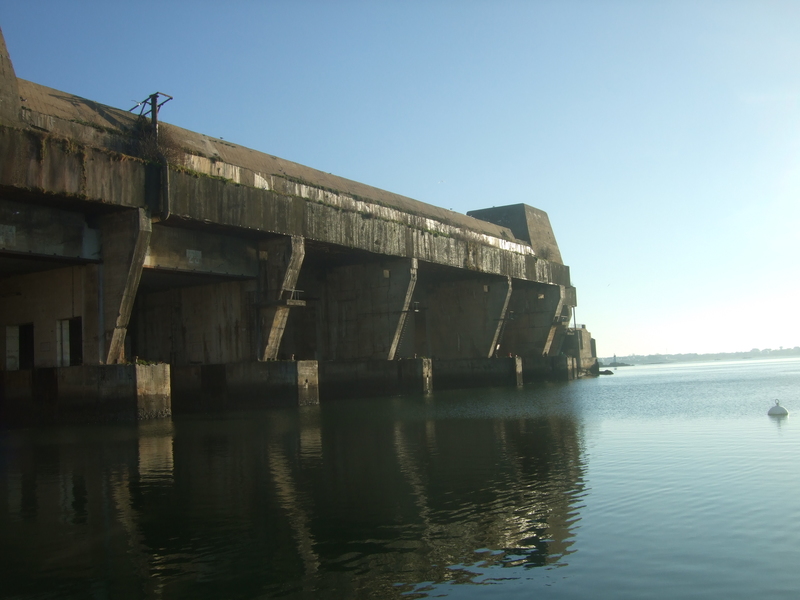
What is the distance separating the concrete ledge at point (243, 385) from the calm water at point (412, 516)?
1349 centimetres

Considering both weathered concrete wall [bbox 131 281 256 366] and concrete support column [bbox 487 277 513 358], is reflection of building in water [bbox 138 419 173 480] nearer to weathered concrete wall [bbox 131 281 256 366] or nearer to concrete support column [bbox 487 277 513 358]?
weathered concrete wall [bbox 131 281 256 366]

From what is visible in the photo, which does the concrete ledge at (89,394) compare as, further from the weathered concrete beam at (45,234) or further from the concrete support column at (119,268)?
the weathered concrete beam at (45,234)

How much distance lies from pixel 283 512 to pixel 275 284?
25690mm

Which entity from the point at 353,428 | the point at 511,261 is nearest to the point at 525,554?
the point at 353,428

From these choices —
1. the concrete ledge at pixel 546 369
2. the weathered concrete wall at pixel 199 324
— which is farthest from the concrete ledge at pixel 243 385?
the concrete ledge at pixel 546 369

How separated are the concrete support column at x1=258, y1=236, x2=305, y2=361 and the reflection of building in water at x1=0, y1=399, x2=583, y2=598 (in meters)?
14.8

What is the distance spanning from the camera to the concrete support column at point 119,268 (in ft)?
95.7

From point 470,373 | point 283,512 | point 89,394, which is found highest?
point 89,394

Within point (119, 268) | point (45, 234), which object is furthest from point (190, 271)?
point (45, 234)

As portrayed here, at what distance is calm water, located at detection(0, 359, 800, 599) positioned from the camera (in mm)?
8180

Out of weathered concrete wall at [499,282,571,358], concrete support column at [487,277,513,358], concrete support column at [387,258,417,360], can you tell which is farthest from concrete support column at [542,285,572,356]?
concrete support column at [387,258,417,360]

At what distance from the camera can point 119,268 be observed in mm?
29406

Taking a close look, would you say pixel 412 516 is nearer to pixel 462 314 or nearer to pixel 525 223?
pixel 462 314

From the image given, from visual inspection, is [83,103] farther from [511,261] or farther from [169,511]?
[511,261]
